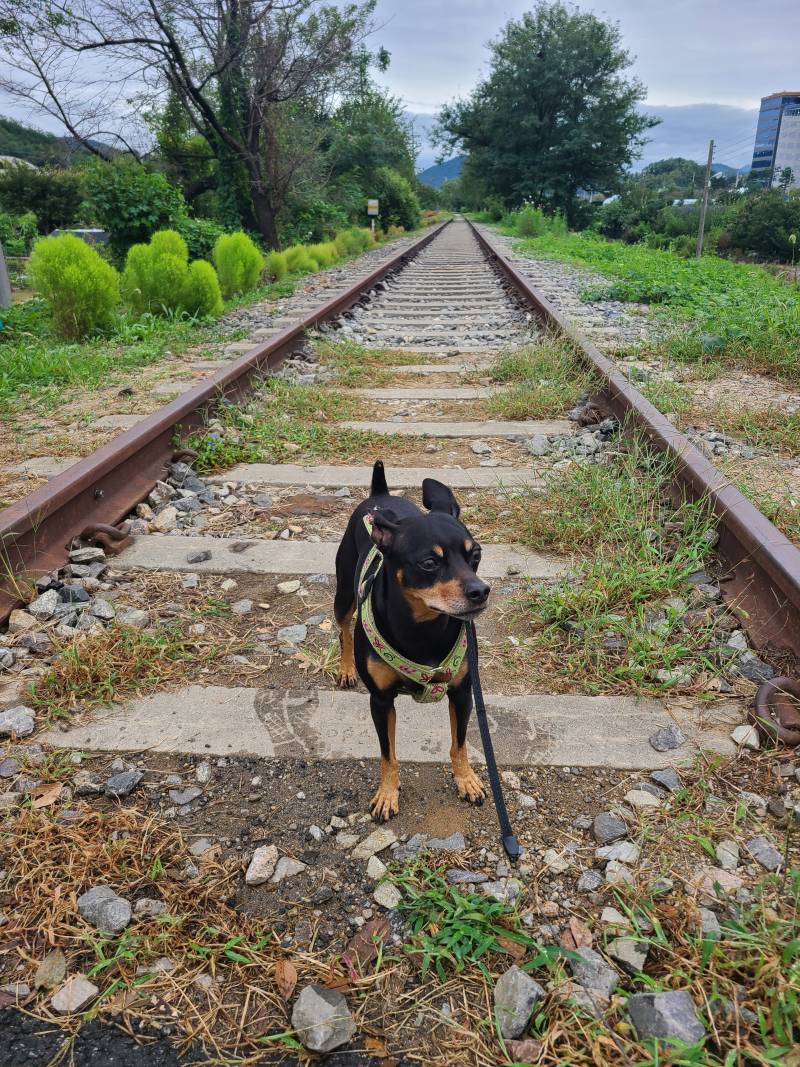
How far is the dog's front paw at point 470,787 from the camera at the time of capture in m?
2.09

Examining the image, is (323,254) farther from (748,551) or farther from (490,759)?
(490,759)

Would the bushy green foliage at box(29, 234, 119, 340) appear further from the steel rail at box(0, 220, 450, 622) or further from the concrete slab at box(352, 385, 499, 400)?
the concrete slab at box(352, 385, 499, 400)

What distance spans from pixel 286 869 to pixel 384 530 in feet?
3.03

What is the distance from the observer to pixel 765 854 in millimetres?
1823

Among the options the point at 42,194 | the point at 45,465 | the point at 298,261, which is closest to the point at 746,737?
the point at 45,465

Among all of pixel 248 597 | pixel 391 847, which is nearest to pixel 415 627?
pixel 391 847

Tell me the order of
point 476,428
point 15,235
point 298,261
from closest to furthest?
1. point 476,428
2. point 298,261
3. point 15,235

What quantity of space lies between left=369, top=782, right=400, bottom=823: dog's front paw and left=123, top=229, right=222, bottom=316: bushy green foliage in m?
7.12

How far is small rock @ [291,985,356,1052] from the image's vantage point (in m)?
1.46

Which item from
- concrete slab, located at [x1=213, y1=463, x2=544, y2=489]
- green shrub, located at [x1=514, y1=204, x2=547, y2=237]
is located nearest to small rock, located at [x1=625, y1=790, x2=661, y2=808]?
concrete slab, located at [x1=213, y1=463, x2=544, y2=489]

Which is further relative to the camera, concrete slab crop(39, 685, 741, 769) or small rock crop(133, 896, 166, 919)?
concrete slab crop(39, 685, 741, 769)

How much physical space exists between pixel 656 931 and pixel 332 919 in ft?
2.48

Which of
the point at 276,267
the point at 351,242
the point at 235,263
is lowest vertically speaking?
the point at 276,267

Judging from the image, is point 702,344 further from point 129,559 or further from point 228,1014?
point 228,1014
